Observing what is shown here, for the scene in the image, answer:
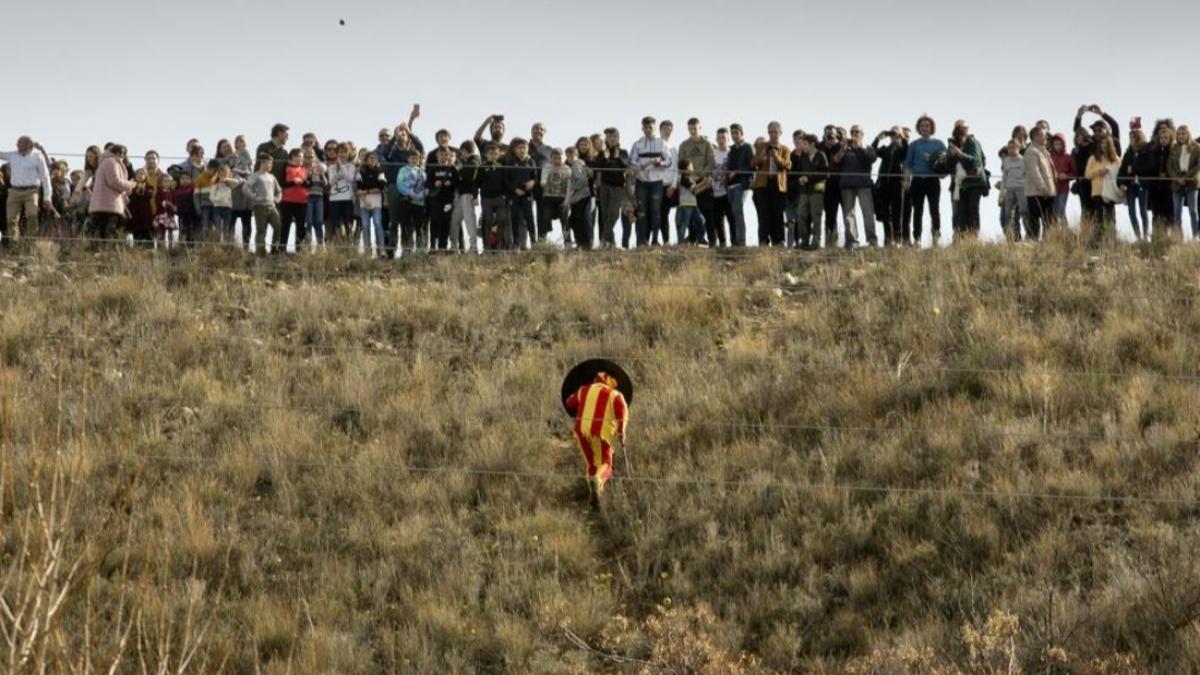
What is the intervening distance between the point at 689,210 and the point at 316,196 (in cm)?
479

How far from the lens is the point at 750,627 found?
1655cm

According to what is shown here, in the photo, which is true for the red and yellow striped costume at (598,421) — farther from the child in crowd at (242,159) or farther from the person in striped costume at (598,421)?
the child in crowd at (242,159)

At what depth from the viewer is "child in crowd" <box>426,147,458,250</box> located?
2409 cm

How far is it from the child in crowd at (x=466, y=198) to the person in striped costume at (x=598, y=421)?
638 cm

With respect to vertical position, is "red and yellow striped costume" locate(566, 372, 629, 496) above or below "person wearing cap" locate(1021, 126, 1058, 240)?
below

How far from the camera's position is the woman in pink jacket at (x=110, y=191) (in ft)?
78.5

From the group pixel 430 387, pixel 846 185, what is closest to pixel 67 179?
pixel 430 387

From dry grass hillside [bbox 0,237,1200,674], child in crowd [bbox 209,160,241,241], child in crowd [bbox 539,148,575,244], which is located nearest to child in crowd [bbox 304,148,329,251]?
dry grass hillside [bbox 0,237,1200,674]

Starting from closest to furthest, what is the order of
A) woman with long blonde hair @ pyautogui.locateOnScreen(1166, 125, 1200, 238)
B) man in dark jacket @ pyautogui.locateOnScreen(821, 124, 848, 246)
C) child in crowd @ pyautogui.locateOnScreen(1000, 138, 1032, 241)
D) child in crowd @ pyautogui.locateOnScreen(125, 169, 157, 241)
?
woman with long blonde hair @ pyautogui.locateOnScreen(1166, 125, 1200, 238), child in crowd @ pyautogui.locateOnScreen(1000, 138, 1032, 241), man in dark jacket @ pyautogui.locateOnScreen(821, 124, 848, 246), child in crowd @ pyautogui.locateOnScreen(125, 169, 157, 241)

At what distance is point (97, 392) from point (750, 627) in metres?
8.13

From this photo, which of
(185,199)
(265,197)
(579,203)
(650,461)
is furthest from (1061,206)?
(185,199)

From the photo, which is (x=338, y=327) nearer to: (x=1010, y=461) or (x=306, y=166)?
(x=306, y=166)

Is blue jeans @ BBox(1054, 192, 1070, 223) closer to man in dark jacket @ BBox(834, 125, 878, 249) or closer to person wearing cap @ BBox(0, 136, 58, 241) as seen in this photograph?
man in dark jacket @ BBox(834, 125, 878, 249)

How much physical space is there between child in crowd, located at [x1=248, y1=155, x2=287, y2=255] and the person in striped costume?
24.2 feet
